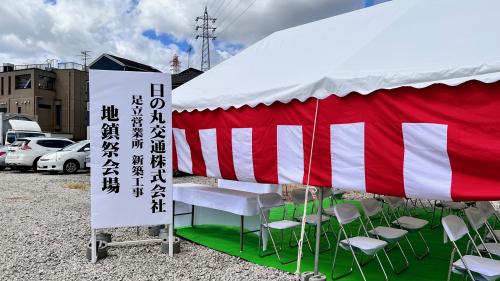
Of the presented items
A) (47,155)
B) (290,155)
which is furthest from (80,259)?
(47,155)

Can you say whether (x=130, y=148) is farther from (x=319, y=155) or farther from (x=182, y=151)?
(x=319, y=155)

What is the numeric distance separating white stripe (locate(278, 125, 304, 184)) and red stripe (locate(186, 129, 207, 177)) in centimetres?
130

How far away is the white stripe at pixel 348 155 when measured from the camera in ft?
11.4

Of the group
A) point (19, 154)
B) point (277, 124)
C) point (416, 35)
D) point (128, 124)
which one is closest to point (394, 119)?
point (416, 35)

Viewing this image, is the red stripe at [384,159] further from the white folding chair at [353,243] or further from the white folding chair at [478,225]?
the white folding chair at [478,225]

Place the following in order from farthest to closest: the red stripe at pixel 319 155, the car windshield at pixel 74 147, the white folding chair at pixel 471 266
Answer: the car windshield at pixel 74 147 → the red stripe at pixel 319 155 → the white folding chair at pixel 471 266

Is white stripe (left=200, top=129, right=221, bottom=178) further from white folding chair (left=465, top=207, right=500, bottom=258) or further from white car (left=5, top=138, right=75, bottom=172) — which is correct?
white car (left=5, top=138, right=75, bottom=172)

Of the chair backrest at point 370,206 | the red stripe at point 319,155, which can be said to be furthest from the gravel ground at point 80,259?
the chair backrest at point 370,206

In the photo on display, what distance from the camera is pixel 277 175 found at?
419 centimetres

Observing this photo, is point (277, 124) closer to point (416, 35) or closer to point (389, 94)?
point (389, 94)

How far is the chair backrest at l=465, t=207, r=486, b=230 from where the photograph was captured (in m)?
4.16

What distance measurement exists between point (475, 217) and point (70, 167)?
1361 cm

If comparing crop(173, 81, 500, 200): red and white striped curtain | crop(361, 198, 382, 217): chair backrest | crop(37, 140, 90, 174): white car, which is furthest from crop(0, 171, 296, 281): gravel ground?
crop(37, 140, 90, 174): white car

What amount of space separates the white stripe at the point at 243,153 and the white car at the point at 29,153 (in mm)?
13062
